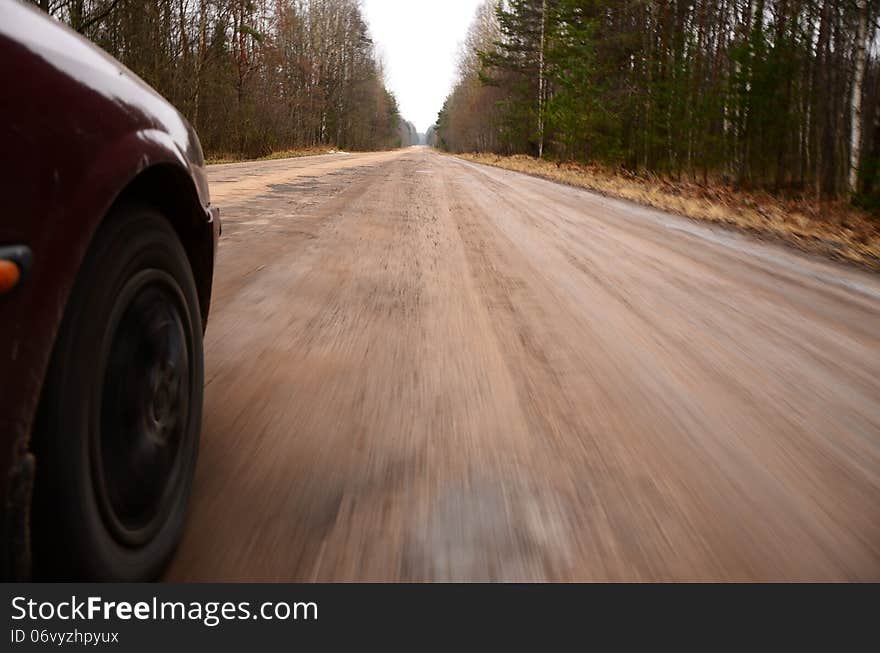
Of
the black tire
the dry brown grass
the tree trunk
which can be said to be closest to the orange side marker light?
the black tire

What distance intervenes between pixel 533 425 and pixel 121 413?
152 cm

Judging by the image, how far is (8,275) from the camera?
1018 mm

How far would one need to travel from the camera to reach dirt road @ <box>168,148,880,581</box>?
5.65ft

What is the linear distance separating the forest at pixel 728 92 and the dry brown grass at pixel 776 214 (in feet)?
2.51

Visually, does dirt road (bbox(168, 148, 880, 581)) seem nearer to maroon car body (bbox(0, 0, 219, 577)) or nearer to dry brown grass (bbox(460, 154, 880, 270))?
maroon car body (bbox(0, 0, 219, 577))

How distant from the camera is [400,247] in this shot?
6.41 metres

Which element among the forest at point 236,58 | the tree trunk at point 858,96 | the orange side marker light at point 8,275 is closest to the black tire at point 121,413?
the orange side marker light at point 8,275

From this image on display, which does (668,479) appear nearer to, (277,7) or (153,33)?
(153,33)

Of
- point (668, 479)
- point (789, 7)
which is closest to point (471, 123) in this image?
point (789, 7)

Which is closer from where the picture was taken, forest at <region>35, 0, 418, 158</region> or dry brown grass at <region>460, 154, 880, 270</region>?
dry brown grass at <region>460, 154, 880, 270</region>

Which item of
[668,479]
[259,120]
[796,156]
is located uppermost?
[259,120]

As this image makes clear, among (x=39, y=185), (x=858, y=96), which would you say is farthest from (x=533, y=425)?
(x=858, y=96)

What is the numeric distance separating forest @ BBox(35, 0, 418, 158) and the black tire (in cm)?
427

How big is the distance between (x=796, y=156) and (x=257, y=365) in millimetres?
16357
